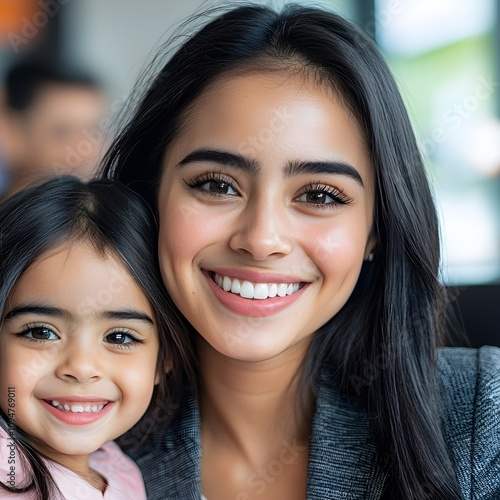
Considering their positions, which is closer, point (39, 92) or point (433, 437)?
point (433, 437)

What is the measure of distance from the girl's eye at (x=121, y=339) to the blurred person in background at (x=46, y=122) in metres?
2.60

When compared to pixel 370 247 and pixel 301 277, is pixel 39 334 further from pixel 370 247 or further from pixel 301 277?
pixel 370 247

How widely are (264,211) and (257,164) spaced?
82 millimetres

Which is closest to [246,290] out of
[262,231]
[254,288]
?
[254,288]

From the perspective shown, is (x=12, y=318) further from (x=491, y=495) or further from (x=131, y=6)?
(x=131, y=6)

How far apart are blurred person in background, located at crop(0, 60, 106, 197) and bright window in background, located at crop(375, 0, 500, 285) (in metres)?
1.65

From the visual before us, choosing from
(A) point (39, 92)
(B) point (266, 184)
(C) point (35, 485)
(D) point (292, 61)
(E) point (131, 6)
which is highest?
(E) point (131, 6)

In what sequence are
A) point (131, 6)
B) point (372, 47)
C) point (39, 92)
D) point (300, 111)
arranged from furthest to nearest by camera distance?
1. point (131, 6)
2. point (39, 92)
3. point (372, 47)
4. point (300, 111)

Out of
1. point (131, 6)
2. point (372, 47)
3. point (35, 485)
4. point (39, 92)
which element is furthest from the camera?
point (131, 6)

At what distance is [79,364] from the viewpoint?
134 centimetres

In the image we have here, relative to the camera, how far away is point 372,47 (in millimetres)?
1527

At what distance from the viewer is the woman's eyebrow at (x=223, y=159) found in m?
1.37

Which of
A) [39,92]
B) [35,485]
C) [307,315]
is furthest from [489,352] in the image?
[39,92]

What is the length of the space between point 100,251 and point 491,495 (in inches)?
30.3
